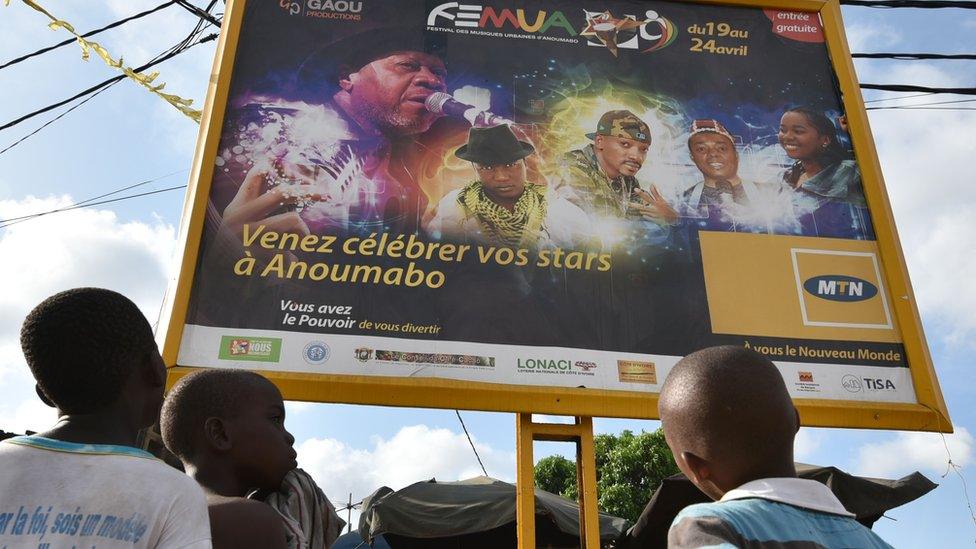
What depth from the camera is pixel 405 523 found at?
640 cm

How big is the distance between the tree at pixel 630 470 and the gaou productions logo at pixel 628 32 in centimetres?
1387

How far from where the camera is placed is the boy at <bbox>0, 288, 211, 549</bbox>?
4.48 ft

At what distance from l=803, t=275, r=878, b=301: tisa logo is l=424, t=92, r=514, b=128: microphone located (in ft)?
6.74

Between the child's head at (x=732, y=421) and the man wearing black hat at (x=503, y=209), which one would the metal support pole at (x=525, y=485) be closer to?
the man wearing black hat at (x=503, y=209)

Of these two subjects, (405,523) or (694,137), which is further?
(405,523)

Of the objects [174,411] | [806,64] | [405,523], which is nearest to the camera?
[174,411]

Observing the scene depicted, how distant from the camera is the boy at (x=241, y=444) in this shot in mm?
2031

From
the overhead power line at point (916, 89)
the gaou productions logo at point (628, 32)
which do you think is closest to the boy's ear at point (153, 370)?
the gaou productions logo at point (628, 32)

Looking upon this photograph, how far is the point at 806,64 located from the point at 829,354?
7.22 ft

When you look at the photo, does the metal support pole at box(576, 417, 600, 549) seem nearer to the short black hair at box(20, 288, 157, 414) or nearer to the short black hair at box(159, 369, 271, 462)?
the short black hair at box(159, 369, 271, 462)

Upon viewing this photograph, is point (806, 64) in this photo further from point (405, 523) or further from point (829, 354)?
point (405, 523)

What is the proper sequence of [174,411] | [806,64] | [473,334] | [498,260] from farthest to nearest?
[806,64] → [498,260] → [473,334] → [174,411]

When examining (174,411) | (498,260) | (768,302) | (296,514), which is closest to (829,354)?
(768,302)

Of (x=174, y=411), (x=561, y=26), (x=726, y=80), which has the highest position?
(x=561, y=26)
